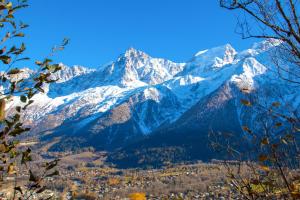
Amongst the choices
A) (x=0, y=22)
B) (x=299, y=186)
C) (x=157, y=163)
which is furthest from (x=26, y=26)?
(x=157, y=163)

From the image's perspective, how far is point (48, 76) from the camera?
13.8ft

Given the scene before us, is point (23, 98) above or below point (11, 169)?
above

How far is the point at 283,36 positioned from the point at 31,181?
2902mm

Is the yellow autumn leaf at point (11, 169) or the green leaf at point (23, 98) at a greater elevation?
the green leaf at point (23, 98)

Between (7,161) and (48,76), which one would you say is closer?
(7,161)

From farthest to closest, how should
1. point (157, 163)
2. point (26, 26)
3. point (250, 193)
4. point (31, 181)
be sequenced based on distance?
point (157, 163) < point (250, 193) < point (26, 26) < point (31, 181)

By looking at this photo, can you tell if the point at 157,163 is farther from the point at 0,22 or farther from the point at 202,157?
the point at 0,22

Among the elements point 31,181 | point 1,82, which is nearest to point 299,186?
point 31,181

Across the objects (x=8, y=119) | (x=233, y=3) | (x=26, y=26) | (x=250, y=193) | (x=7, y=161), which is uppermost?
(x=233, y=3)

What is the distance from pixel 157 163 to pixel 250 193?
179058 mm

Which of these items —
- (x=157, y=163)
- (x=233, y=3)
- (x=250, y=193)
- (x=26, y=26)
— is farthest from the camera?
(x=157, y=163)

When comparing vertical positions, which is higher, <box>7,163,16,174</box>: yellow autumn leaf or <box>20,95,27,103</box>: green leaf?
<box>20,95,27,103</box>: green leaf

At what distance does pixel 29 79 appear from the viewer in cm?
422

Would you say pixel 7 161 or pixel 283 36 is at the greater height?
pixel 283 36
